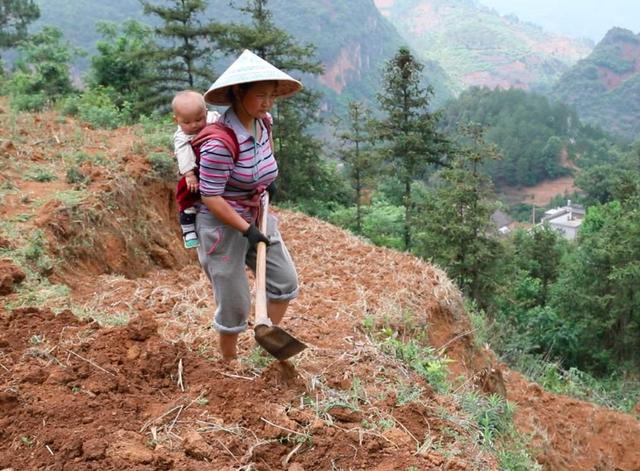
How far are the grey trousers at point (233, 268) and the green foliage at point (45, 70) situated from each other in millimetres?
11229

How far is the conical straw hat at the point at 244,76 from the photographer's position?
2.61m

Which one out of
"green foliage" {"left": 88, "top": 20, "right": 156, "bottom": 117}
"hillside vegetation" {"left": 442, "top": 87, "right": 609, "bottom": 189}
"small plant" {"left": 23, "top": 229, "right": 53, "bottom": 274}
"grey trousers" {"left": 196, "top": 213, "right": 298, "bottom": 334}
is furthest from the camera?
"hillside vegetation" {"left": 442, "top": 87, "right": 609, "bottom": 189}

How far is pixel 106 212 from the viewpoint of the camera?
226 inches

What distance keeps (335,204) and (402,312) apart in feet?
41.9

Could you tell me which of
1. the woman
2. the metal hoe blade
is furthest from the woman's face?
the metal hoe blade

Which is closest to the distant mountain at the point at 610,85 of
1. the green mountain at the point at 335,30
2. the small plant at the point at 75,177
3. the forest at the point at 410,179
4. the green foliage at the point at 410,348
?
the green mountain at the point at 335,30

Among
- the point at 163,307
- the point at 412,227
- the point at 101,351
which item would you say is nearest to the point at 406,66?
the point at 412,227

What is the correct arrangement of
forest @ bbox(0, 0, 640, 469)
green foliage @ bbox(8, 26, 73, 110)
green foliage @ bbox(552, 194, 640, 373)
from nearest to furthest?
1. forest @ bbox(0, 0, 640, 469)
2. green foliage @ bbox(8, 26, 73, 110)
3. green foliage @ bbox(552, 194, 640, 373)

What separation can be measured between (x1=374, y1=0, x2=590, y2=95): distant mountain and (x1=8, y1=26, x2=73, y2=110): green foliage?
391ft

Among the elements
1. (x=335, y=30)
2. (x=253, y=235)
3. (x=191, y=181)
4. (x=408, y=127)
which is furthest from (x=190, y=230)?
(x=335, y=30)

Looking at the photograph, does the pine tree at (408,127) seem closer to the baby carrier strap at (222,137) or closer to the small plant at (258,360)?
the small plant at (258,360)

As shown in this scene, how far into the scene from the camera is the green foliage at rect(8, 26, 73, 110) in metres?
13.9

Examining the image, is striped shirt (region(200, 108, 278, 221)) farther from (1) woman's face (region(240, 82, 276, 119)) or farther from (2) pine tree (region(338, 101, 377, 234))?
(2) pine tree (region(338, 101, 377, 234))

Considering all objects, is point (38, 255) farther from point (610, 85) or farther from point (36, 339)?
point (610, 85)
